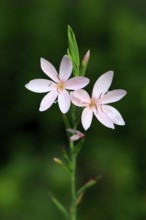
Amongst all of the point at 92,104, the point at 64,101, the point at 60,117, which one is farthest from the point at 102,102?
the point at 60,117

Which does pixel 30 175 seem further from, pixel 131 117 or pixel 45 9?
pixel 45 9

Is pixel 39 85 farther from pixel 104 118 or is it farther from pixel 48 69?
pixel 104 118

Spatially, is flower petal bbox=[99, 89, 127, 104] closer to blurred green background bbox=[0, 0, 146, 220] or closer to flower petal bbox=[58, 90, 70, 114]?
flower petal bbox=[58, 90, 70, 114]

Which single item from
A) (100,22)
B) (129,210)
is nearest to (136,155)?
(129,210)

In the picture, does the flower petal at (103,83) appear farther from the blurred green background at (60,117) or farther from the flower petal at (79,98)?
the blurred green background at (60,117)

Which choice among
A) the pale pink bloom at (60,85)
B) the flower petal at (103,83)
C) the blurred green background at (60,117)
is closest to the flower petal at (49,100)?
the pale pink bloom at (60,85)

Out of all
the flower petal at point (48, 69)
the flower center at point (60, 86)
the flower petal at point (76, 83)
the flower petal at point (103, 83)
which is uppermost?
the flower petal at point (48, 69)

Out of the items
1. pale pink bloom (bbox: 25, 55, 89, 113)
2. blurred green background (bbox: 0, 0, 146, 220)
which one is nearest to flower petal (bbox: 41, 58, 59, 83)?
pale pink bloom (bbox: 25, 55, 89, 113)
